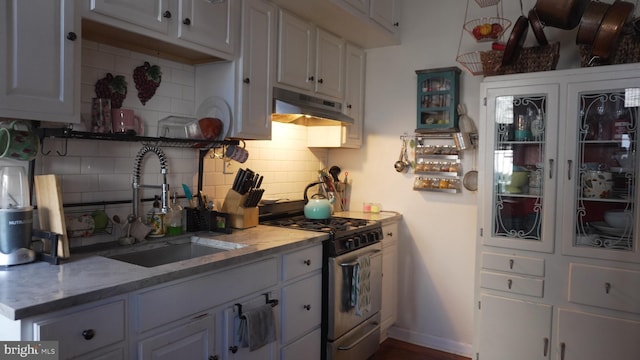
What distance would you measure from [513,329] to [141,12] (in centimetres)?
272

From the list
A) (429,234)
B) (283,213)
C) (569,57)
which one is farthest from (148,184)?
(569,57)

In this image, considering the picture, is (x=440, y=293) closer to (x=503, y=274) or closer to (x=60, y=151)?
(x=503, y=274)

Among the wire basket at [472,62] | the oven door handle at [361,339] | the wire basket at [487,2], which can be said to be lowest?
the oven door handle at [361,339]

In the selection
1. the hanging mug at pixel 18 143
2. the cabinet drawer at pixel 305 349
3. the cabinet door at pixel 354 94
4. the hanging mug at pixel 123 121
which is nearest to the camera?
the hanging mug at pixel 18 143

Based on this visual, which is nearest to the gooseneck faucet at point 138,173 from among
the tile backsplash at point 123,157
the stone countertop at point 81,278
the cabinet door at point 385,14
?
the tile backsplash at point 123,157

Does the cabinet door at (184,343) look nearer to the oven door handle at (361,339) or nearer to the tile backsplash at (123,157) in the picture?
the tile backsplash at (123,157)

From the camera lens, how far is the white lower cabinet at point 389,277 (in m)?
3.33

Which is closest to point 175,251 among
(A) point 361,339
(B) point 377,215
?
(A) point 361,339

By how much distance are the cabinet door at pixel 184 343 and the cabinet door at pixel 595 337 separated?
2.04 metres

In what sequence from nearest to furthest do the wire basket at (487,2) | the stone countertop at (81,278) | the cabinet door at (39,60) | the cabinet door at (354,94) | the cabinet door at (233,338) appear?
1. the stone countertop at (81,278)
2. the cabinet door at (39,60)
3. the cabinet door at (233,338)
4. the wire basket at (487,2)
5. the cabinet door at (354,94)

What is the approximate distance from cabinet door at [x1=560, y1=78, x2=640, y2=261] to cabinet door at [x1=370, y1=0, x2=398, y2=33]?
1.37 metres

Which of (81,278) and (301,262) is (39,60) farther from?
(301,262)

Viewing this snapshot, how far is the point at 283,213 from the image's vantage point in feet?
10.6

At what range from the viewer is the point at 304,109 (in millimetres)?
2756
